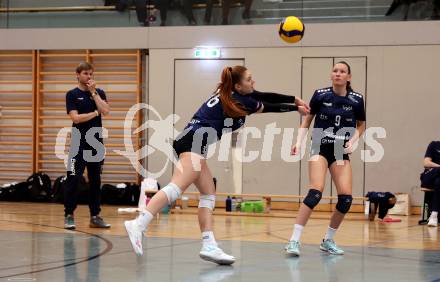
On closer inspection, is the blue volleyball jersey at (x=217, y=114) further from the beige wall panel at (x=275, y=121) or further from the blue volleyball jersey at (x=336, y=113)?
the beige wall panel at (x=275, y=121)

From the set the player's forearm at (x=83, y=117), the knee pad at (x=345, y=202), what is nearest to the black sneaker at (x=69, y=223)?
the player's forearm at (x=83, y=117)

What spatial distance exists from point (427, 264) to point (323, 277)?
4.43ft

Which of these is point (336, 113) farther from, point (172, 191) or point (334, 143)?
point (172, 191)

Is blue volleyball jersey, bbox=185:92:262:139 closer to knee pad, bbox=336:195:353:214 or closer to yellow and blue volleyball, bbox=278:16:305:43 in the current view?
knee pad, bbox=336:195:353:214

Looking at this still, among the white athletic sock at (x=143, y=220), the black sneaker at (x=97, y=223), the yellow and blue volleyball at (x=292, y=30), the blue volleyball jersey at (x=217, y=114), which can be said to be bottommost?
the black sneaker at (x=97, y=223)

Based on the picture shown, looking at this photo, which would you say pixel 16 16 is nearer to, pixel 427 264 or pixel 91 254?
pixel 91 254

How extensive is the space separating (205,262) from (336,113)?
2.02 metres

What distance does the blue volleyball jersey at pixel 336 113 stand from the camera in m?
7.21

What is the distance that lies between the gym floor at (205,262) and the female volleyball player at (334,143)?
421 millimetres

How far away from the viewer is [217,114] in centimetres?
625

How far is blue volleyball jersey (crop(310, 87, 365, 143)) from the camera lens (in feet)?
23.7

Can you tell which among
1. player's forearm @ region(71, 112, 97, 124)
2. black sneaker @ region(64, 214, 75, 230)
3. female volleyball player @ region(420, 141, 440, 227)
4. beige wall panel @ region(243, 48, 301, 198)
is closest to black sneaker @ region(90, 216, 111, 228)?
black sneaker @ region(64, 214, 75, 230)

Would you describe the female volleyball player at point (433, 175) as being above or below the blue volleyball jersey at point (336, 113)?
below

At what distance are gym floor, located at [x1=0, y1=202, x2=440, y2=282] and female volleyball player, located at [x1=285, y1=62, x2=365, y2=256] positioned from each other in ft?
1.38
